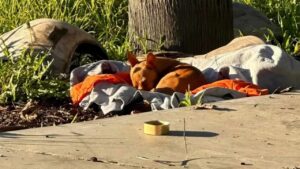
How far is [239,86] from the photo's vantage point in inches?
270

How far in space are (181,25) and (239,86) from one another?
5.61 feet

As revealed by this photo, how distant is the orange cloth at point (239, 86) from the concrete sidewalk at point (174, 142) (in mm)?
635

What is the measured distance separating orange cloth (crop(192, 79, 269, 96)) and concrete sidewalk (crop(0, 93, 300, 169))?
0.64m

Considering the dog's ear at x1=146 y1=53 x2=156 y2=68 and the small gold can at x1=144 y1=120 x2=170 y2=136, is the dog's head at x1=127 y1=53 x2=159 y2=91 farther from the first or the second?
the small gold can at x1=144 y1=120 x2=170 y2=136

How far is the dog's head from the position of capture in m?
6.93

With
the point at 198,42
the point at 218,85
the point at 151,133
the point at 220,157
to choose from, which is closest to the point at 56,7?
the point at 198,42

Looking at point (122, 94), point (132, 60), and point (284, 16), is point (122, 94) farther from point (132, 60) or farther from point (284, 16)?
point (284, 16)

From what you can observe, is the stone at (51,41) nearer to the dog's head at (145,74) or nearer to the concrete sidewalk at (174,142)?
the dog's head at (145,74)

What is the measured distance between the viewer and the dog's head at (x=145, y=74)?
6.93m

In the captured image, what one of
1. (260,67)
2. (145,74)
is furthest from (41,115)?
(260,67)

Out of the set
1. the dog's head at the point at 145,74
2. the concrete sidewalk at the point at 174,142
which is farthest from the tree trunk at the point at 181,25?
the concrete sidewalk at the point at 174,142

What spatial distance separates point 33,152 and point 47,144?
0.21 meters

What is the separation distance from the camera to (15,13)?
30.9ft

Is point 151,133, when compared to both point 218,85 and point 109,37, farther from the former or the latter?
point 109,37
